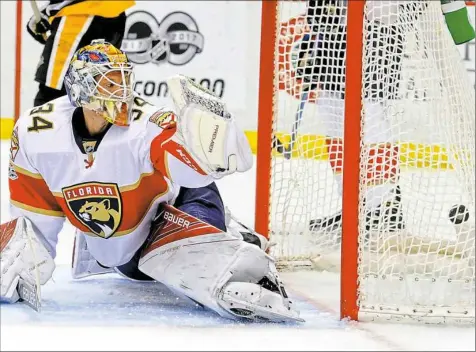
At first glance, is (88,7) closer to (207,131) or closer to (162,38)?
(207,131)

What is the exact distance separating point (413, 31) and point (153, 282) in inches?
36.3

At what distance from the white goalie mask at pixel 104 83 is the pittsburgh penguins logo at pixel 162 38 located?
325 centimetres

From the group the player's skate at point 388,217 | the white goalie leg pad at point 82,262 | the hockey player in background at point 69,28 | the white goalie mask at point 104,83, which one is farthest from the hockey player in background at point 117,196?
the hockey player in background at point 69,28

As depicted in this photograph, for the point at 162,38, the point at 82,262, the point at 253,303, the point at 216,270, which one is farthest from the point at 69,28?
the point at 162,38

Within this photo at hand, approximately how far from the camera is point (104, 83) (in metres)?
2.02

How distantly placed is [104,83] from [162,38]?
3.34m

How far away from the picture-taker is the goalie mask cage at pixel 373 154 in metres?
2.01

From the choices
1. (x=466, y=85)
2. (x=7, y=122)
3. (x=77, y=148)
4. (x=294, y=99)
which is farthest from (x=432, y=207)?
(x=7, y=122)

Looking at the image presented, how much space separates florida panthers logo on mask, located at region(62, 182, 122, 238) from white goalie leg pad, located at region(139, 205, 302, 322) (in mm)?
129

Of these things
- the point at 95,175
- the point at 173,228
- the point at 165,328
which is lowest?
the point at 165,328

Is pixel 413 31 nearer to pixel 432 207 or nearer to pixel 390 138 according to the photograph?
pixel 390 138

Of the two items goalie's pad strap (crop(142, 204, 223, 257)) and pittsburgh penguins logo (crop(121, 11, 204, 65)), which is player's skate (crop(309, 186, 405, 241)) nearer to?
goalie's pad strap (crop(142, 204, 223, 257))

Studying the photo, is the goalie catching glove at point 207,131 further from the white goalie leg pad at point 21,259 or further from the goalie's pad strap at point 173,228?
the white goalie leg pad at point 21,259

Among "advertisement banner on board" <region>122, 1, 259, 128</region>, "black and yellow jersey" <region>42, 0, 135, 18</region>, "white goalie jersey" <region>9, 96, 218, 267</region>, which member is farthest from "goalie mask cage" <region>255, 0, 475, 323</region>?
"advertisement banner on board" <region>122, 1, 259, 128</region>
